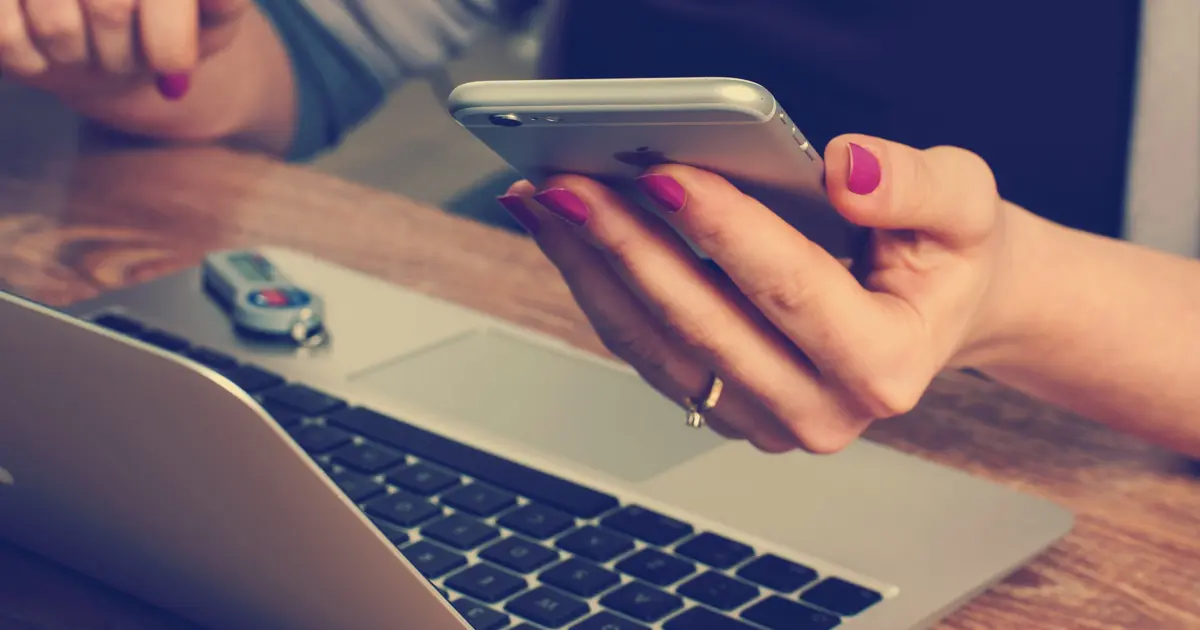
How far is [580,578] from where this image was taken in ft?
1.49

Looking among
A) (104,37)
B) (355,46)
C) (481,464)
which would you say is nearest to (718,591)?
(481,464)

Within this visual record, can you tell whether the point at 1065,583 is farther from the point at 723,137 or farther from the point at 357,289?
the point at 357,289

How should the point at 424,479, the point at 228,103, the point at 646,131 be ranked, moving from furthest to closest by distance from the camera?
the point at 228,103
the point at 424,479
the point at 646,131

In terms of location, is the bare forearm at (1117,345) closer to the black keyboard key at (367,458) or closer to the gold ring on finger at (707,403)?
the gold ring on finger at (707,403)

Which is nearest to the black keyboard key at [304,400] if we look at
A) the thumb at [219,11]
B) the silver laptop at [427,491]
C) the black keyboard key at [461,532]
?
the silver laptop at [427,491]

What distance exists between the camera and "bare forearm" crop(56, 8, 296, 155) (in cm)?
91

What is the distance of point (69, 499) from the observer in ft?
1.37

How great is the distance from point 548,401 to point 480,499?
4.8 inches

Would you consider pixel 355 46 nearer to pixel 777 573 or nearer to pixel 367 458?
pixel 367 458

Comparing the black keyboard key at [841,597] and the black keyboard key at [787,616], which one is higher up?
the black keyboard key at [841,597]

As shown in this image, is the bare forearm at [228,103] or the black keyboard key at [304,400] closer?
the black keyboard key at [304,400]

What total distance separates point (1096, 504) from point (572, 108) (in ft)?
1.05

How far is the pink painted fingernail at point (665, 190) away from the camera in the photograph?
449 millimetres

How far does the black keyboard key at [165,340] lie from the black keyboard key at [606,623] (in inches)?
11.1
